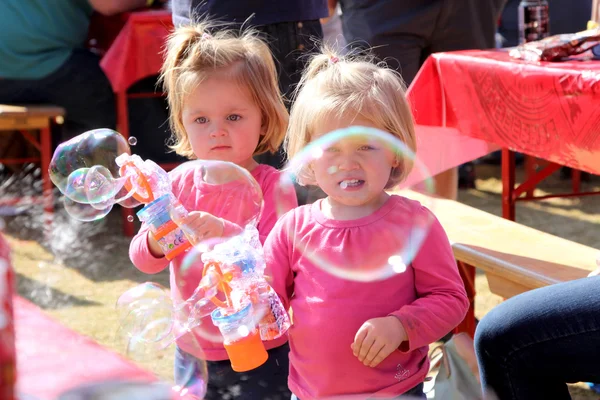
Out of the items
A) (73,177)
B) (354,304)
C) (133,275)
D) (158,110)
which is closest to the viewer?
(354,304)

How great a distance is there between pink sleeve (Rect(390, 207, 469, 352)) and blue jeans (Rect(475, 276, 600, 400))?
0.31 ft

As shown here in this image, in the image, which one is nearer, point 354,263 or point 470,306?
point 354,263

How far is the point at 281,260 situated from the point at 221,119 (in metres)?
0.39

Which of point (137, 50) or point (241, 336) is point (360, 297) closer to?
point (241, 336)

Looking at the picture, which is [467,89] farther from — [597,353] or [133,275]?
[133,275]

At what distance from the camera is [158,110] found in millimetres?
4738

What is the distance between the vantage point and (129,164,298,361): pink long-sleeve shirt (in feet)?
5.61

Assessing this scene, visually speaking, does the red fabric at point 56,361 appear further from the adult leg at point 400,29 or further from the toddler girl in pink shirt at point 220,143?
the adult leg at point 400,29

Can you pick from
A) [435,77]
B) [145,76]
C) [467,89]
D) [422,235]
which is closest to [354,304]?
[422,235]

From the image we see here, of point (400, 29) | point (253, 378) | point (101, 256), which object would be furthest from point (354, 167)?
point (101, 256)

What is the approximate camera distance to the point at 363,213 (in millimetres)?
1563

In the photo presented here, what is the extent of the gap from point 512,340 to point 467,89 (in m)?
1.34

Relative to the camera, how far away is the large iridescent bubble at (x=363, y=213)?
4.91ft

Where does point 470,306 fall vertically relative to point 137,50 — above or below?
below
